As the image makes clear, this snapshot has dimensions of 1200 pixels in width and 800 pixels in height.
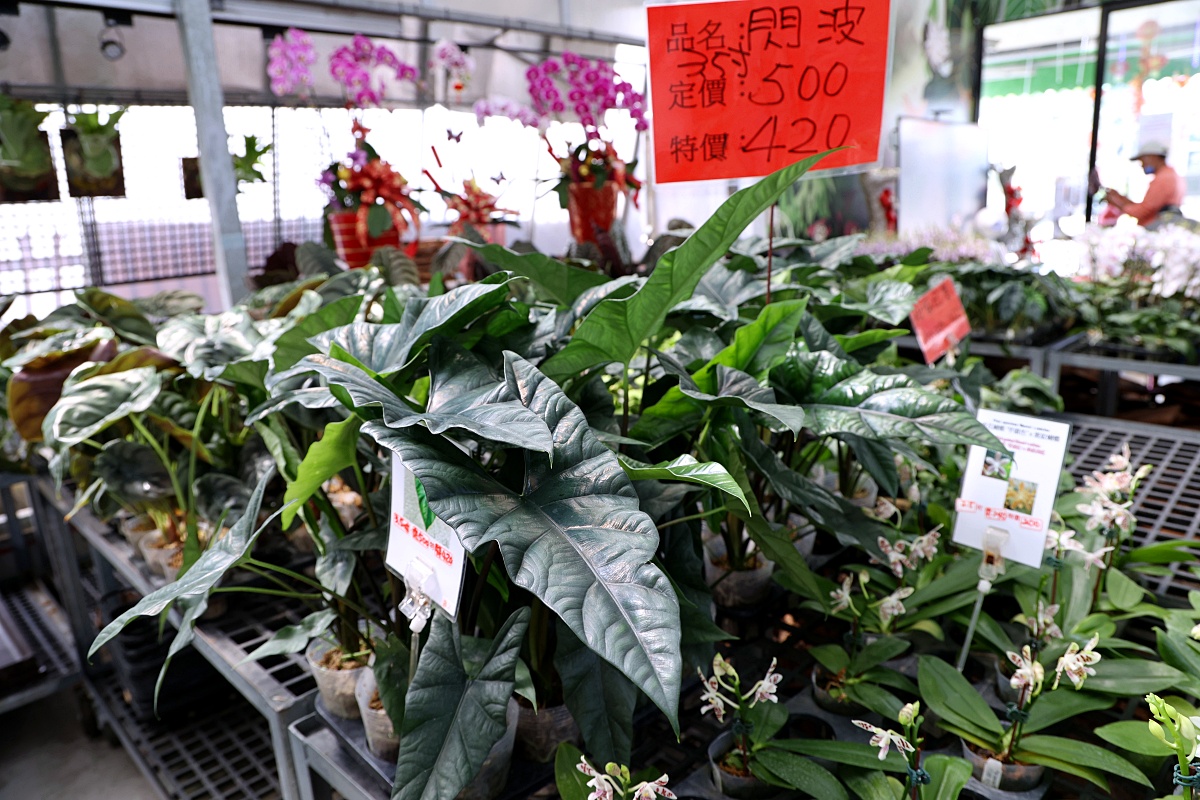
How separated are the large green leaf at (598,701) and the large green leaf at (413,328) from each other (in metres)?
0.35

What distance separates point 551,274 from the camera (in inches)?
45.6

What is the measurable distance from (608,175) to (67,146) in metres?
1.77

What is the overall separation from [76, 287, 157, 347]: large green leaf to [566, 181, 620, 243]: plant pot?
1231 mm

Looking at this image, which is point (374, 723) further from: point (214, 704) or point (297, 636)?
point (214, 704)

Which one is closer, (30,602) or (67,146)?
(30,602)

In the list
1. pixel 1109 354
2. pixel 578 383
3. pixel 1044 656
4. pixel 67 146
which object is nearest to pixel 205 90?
pixel 67 146

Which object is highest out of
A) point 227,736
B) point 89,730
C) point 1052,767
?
point 1052,767

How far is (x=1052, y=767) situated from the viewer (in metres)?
0.94

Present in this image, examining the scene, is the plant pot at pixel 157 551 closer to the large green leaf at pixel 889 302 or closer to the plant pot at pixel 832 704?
the plant pot at pixel 832 704

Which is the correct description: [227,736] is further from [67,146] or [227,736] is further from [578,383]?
[67,146]

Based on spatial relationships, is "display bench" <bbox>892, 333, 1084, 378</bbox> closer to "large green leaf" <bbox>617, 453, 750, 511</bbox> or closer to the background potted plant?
the background potted plant

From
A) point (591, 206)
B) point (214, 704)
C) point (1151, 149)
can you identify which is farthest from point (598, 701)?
point (1151, 149)

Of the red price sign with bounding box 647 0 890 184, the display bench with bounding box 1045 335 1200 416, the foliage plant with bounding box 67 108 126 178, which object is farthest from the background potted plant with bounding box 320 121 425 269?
the display bench with bounding box 1045 335 1200 416

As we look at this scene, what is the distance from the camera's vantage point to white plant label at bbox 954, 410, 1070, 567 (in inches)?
42.4
